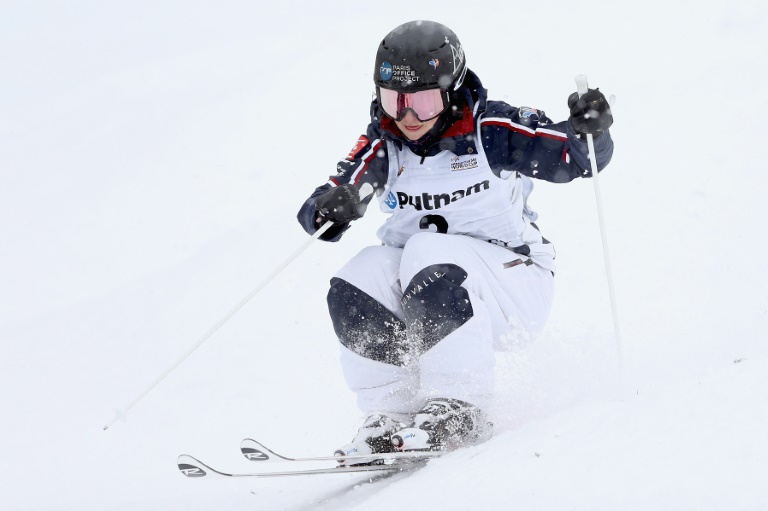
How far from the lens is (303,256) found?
7.20 m

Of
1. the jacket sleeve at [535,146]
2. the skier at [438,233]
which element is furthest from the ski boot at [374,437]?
the jacket sleeve at [535,146]

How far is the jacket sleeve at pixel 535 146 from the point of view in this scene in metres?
3.80

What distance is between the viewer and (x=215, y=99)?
10.7m

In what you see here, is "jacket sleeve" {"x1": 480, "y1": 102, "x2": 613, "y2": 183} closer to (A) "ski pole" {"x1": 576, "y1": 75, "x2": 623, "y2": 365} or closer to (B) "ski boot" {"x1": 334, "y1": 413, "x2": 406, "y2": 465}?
(A) "ski pole" {"x1": 576, "y1": 75, "x2": 623, "y2": 365}

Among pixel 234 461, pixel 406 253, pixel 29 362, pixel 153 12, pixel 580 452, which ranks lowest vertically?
pixel 234 461

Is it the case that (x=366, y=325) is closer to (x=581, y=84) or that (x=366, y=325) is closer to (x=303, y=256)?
(x=581, y=84)

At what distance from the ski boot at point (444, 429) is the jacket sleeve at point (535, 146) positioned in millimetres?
1093

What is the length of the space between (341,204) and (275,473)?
44.8 inches

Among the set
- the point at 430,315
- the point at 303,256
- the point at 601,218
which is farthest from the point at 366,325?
the point at 303,256

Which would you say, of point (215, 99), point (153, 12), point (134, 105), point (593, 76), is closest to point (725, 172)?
point (593, 76)

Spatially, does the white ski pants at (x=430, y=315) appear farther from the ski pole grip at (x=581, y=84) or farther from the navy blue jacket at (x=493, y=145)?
the ski pole grip at (x=581, y=84)

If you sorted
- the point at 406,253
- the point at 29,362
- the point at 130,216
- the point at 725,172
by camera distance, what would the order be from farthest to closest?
1. the point at 130,216
2. the point at 725,172
3. the point at 29,362
4. the point at 406,253

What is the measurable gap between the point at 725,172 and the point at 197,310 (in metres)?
4.40

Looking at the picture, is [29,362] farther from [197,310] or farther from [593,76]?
[593,76]
